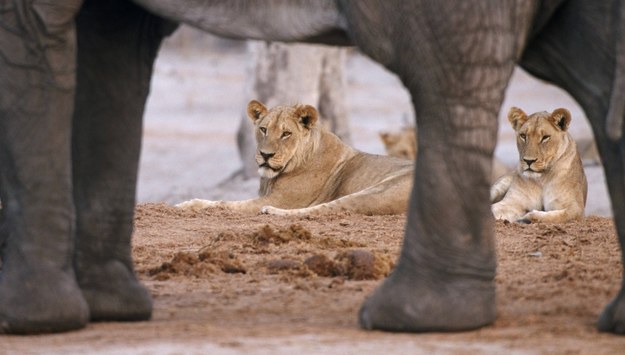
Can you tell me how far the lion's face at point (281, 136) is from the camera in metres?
8.81

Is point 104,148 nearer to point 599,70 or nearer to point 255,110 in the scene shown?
point 599,70

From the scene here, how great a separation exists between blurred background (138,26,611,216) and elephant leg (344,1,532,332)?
23.7 ft

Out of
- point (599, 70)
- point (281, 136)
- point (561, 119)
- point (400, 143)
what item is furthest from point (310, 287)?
point (400, 143)

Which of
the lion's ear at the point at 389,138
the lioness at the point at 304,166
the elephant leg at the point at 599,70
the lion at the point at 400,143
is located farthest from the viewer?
the lion's ear at the point at 389,138

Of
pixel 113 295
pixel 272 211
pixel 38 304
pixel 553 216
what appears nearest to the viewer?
pixel 38 304

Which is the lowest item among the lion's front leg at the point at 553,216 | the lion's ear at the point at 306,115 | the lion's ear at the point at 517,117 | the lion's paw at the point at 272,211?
the lion's paw at the point at 272,211

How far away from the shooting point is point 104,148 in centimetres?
457

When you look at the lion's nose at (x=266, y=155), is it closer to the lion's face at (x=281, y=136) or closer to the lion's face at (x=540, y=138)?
the lion's face at (x=281, y=136)

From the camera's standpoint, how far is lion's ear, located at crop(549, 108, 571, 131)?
8328 millimetres

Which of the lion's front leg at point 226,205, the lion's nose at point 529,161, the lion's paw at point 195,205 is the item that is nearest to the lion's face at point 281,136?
the lion's front leg at point 226,205

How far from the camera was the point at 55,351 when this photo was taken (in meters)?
3.95

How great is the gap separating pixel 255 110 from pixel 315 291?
4.10m

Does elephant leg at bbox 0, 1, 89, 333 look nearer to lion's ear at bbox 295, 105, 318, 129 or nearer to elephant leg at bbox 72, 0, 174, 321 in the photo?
elephant leg at bbox 72, 0, 174, 321

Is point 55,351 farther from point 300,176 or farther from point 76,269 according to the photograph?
point 300,176
